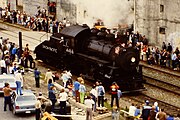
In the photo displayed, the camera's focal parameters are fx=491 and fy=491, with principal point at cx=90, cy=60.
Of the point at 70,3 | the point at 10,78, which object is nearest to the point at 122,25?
the point at 70,3

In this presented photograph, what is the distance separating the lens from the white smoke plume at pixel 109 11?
3872 cm

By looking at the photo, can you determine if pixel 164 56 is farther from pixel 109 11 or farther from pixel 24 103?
pixel 24 103

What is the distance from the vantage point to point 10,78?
26.9 m

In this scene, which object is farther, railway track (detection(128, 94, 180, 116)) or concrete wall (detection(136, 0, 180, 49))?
concrete wall (detection(136, 0, 180, 49))

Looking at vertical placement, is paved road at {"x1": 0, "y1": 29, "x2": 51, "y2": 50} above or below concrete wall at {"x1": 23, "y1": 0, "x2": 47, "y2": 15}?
below

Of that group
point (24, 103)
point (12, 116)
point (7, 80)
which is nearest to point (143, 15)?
Answer: point (7, 80)

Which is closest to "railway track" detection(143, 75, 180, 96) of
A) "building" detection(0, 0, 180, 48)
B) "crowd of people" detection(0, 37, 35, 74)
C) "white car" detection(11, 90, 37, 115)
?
"building" detection(0, 0, 180, 48)

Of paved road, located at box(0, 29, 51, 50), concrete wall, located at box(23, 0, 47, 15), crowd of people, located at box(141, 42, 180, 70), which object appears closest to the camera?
crowd of people, located at box(141, 42, 180, 70)

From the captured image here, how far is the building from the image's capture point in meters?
37.5

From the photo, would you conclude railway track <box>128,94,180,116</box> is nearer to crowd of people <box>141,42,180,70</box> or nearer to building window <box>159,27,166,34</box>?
crowd of people <box>141,42,180,70</box>

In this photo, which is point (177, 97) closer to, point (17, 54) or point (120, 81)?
point (120, 81)

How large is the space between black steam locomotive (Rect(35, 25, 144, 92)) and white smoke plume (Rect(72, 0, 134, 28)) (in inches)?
227

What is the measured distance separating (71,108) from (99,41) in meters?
7.04

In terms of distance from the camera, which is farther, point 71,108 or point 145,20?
point 145,20
